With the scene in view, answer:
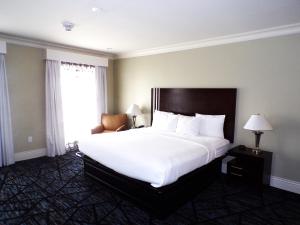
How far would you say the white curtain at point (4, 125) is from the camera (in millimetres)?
3887

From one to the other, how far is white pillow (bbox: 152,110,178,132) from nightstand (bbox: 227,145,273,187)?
4.19ft

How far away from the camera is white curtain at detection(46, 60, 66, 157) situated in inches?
A: 177

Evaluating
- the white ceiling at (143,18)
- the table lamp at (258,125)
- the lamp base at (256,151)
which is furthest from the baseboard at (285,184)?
the white ceiling at (143,18)

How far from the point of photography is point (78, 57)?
4.89 m

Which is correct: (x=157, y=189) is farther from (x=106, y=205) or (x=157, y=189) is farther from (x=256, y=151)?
(x=256, y=151)

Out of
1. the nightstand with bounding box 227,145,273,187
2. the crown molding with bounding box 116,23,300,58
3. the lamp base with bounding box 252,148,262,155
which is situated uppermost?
the crown molding with bounding box 116,23,300,58

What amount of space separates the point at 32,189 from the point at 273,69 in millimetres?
4258

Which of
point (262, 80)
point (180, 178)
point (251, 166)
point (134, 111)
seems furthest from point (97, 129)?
point (262, 80)

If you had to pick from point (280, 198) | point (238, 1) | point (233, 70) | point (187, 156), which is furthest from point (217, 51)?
point (280, 198)

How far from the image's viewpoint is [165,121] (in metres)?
4.31

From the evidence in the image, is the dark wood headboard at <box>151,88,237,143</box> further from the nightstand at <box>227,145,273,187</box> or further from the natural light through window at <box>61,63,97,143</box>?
the natural light through window at <box>61,63,97,143</box>

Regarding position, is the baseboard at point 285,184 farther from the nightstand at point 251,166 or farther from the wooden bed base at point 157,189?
the wooden bed base at point 157,189

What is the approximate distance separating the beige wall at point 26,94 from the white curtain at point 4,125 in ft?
0.42

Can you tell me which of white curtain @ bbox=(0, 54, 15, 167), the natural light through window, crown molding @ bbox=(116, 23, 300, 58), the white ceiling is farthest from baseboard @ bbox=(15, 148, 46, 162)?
crown molding @ bbox=(116, 23, 300, 58)
